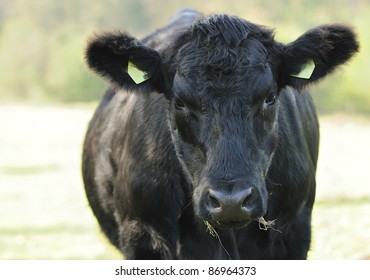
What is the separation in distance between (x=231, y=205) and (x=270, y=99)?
3.49 ft

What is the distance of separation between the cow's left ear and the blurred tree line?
36957 millimetres

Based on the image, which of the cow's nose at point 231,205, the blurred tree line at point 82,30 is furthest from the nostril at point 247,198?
the blurred tree line at point 82,30

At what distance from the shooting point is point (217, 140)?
17.6ft

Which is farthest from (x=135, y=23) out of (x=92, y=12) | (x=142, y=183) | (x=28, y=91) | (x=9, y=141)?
(x=142, y=183)

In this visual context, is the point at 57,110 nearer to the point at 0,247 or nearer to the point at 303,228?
the point at 0,247

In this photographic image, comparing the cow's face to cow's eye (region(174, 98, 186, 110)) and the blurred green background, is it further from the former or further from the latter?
the blurred green background

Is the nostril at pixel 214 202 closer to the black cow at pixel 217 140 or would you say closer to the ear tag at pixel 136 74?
the black cow at pixel 217 140

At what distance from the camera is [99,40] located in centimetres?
594

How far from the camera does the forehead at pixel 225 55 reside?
5.55 m

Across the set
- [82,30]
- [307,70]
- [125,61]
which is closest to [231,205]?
[307,70]

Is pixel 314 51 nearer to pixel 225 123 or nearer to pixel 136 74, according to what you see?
pixel 225 123

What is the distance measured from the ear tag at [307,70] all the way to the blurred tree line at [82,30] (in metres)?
37.0

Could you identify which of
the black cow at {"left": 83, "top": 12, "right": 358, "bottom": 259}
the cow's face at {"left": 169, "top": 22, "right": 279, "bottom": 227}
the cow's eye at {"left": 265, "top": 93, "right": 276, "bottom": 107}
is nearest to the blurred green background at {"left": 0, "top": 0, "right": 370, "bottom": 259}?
the black cow at {"left": 83, "top": 12, "right": 358, "bottom": 259}

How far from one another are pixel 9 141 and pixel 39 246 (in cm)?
2056
